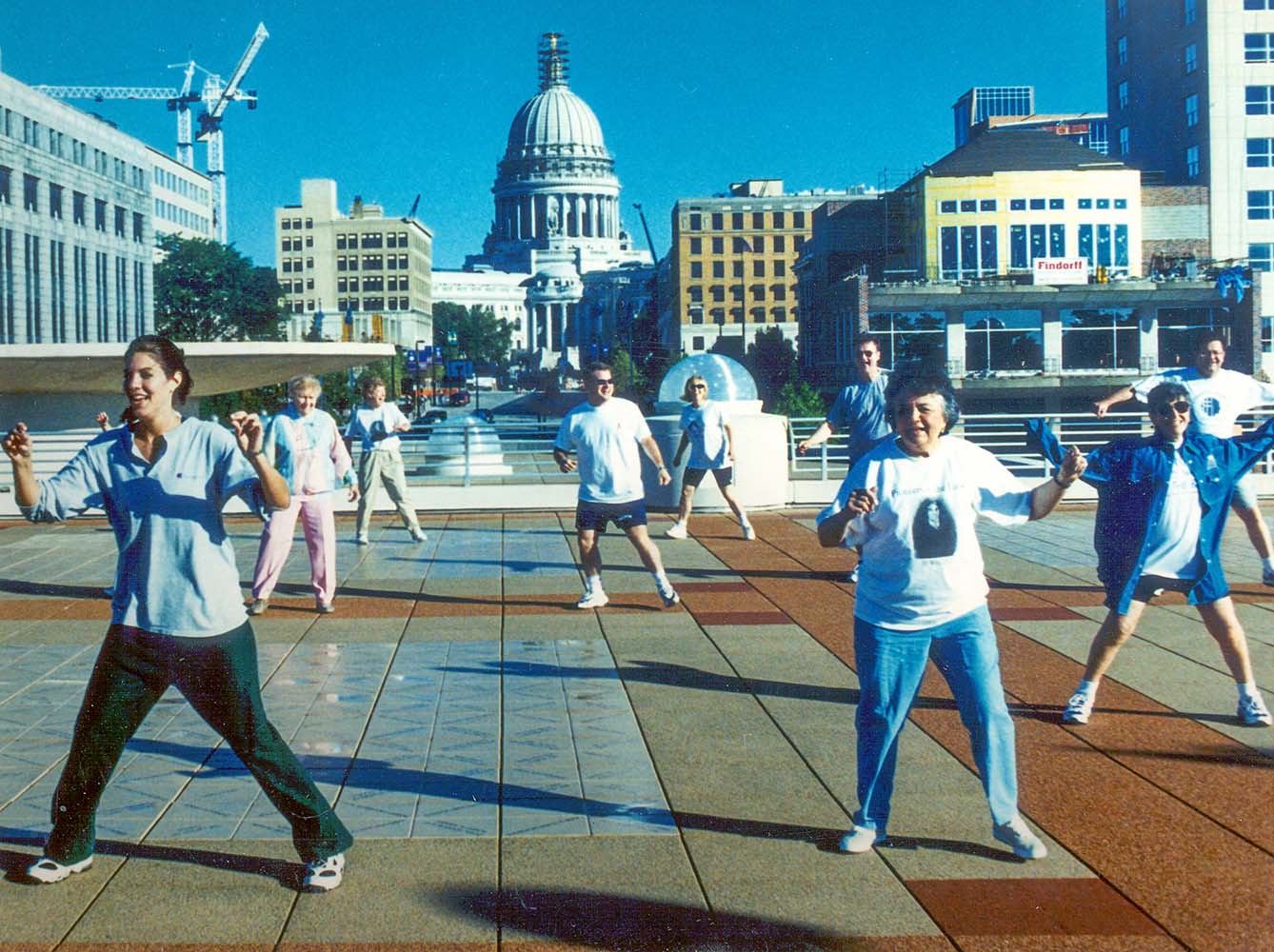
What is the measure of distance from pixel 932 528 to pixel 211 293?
335 feet

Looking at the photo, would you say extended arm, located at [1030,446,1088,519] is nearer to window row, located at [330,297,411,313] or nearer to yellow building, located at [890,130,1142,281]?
yellow building, located at [890,130,1142,281]

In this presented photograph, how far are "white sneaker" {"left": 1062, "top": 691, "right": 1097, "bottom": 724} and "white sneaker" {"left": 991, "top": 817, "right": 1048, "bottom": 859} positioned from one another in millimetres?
2024

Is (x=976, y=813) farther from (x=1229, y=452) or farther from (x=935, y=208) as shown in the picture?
(x=935, y=208)

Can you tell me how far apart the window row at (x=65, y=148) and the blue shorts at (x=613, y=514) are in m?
71.1

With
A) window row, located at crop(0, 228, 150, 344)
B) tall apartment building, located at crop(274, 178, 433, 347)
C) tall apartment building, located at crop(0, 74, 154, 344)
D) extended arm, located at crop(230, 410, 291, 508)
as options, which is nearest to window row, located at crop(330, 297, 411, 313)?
tall apartment building, located at crop(274, 178, 433, 347)

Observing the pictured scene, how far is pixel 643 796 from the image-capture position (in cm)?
587

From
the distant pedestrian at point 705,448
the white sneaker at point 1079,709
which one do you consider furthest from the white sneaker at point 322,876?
the distant pedestrian at point 705,448

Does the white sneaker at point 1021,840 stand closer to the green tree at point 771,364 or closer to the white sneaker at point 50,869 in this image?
the white sneaker at point 50,869

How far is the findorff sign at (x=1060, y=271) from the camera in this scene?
7012cm

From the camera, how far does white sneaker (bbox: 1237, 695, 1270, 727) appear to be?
22.8ft

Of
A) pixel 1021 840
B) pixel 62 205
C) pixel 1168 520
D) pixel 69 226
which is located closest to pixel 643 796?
pixel 1021 840

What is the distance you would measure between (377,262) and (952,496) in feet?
487

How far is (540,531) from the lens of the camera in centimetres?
1653

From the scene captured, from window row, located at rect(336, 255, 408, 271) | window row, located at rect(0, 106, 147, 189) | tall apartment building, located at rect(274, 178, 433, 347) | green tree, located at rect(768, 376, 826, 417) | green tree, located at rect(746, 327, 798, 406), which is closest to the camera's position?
green tree, located at rect(768, 376, 826, 417)
